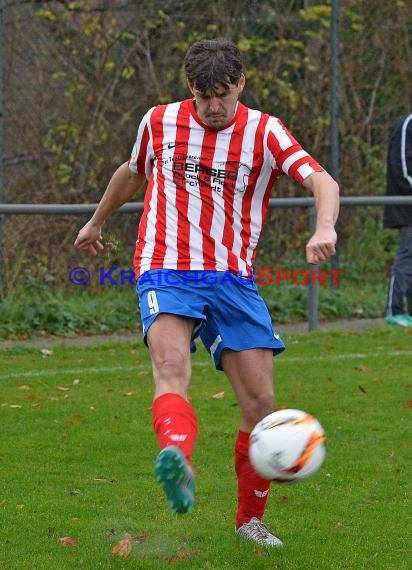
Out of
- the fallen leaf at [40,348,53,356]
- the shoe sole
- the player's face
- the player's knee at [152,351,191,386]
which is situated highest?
the player's face

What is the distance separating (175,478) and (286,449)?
0.48 metres

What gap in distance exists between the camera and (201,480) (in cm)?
609

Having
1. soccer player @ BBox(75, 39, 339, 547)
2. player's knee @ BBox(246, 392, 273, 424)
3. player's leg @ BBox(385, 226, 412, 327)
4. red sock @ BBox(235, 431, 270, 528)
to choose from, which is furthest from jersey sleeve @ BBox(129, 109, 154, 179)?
player's leg @ BBox(385, 226, 412, 327)

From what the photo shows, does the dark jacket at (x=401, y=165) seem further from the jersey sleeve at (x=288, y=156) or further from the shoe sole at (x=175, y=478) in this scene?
the shoe sole at (x=175, y=478)

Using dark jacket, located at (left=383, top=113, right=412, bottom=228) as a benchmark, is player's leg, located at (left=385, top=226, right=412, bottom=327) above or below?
below

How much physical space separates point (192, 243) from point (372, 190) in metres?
8.96

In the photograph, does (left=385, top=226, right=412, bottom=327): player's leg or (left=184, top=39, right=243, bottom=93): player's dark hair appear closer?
(left=184, top=39, right=243, bottom=93): player's dark hair

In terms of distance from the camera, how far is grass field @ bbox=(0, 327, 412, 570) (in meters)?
4.90

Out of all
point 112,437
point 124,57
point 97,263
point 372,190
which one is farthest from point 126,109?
point 112,437

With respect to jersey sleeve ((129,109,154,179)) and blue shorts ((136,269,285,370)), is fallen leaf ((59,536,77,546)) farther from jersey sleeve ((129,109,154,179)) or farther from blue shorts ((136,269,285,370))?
jersey sleeve ((129,109,154,179))

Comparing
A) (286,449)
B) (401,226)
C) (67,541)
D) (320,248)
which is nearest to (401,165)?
(401,226)

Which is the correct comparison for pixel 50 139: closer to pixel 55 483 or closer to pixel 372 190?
pixel 372 190

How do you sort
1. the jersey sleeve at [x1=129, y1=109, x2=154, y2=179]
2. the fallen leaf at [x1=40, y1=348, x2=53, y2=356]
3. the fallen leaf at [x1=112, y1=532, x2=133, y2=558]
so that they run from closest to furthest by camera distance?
the fallen leaf at [x1=112, y1=532, x2=133, y2=558]
the jersey sleeve at [x1=129, y1=109, x2=154, y2=179]
the fallen leaf at [x1=40, y1=348, x2=53, y2=356]

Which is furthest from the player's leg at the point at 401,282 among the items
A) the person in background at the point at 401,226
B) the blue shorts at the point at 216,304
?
the blue shorts at the point at 216,304
